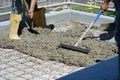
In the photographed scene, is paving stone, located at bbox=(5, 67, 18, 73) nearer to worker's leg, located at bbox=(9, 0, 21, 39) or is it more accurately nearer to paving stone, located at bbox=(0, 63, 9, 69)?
paving stone, located at bbox=(0, 63, 9, 69)

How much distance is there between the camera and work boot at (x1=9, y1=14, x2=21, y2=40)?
260 inches

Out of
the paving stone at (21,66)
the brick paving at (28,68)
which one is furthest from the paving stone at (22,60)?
the paving stone at (21,66)

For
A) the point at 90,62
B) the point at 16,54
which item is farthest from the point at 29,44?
the point at 90,62

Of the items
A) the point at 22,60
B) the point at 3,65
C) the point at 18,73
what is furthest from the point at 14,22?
the point at 18,73

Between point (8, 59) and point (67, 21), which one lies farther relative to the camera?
point (67, 21)

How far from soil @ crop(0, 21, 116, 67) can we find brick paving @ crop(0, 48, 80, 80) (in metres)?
0.15

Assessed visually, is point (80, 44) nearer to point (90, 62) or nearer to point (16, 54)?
point (90, 62)

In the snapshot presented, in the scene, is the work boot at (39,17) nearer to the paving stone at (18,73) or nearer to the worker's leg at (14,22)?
the worker's leg at (14,22)

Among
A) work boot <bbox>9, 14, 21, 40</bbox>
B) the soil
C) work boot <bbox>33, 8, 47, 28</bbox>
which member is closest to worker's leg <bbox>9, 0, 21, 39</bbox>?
work boot <bbox>9, 14, 21, 40</bbox>

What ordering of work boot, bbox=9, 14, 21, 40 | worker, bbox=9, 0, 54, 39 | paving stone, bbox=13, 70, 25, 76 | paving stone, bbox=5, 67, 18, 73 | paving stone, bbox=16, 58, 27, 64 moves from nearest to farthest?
paving stone, bbox=13, 70, 25, 76 < paving stone, bbox=5, 67, 18, 73 < paving stone, bbox=16, 58, 27, 64 < worker, bbox=9, 0, 54, 39 < work boot, bbox=9, 14, 21, 40

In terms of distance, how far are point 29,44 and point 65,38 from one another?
2.82 feet

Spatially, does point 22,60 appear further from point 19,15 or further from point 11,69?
point 19,15

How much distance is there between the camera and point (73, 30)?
7.31m

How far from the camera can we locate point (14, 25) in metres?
6.68
